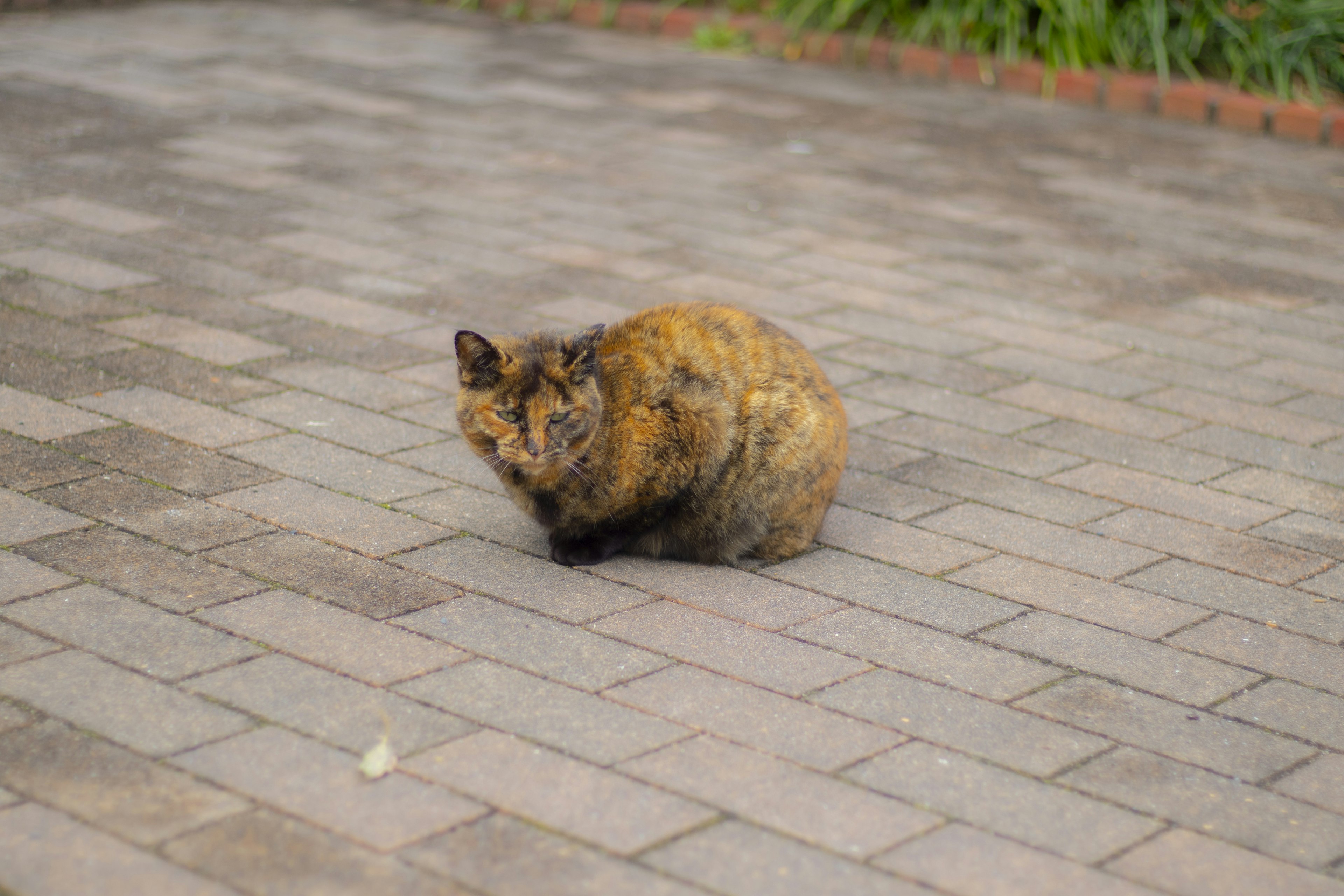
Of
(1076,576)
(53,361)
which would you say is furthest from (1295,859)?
(53,361)

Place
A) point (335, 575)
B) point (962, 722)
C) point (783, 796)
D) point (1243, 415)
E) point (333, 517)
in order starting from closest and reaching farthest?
point (783, 796)
point (962, 722)
point (335, 575)
point (333, 517)
point (1243, 415)

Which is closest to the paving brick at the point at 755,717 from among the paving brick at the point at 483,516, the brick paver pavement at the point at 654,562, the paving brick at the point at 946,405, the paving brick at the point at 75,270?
the brick paver pavement at the point at 654,562

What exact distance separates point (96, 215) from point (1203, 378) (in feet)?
17.6

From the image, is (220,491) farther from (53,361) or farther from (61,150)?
(61,150)

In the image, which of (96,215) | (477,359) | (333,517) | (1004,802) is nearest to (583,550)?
(477,359)

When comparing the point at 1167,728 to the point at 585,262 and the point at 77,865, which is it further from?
the point at 585,262

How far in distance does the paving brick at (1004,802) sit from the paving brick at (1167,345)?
10.7ft

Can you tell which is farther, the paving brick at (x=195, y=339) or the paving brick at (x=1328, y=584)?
the paving brick at (x=195, y=339)

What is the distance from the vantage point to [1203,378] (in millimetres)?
5625

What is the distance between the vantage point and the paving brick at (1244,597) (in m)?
3.85

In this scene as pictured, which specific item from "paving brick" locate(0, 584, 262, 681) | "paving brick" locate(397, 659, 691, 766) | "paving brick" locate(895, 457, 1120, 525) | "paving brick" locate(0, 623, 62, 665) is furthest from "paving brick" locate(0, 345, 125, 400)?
"paving brick" locate(895, 457, 1120, 525)

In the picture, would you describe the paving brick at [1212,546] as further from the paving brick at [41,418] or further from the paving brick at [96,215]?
the paving brick at [96,215]

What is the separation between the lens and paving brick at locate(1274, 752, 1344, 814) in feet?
10.0

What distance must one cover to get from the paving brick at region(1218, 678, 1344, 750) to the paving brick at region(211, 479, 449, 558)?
2.33 metres
